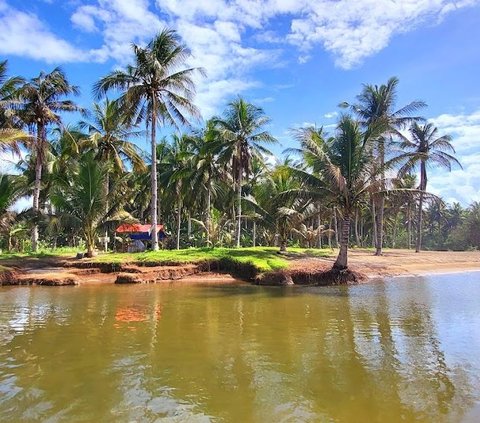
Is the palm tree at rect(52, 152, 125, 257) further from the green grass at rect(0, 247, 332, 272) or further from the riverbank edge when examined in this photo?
the riverbank edge

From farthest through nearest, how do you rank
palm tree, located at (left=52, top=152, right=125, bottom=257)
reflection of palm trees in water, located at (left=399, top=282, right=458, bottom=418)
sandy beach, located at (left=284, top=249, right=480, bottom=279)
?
palm tree, located at (left=52, top=152, right=125, bottom=257) → sandy beach, located at (left=284, top=249, right=480, bottom=279) → reflection of palm trees in water, located at (left=399, top=282, right=458, bottom=418)

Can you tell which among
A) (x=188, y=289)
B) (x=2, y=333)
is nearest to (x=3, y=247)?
(x=188, y=289)

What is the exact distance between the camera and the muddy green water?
5.77m

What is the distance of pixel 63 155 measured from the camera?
32250 millimetres

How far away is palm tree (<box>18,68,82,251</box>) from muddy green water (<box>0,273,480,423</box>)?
14.6m

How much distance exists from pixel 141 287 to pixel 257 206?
421 inches

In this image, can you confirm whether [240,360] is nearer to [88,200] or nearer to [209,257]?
[209,257]

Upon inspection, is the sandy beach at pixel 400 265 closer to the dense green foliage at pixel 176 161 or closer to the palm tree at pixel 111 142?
the dense green foliage at pixel 176 161

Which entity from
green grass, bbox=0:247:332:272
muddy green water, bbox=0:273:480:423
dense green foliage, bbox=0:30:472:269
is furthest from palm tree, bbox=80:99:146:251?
muddy green water, bbox=0:273:480:423

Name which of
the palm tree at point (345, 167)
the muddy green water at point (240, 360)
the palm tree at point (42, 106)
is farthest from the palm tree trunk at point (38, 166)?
the palm tree at point (345, 167)

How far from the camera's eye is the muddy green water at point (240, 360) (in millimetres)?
5773

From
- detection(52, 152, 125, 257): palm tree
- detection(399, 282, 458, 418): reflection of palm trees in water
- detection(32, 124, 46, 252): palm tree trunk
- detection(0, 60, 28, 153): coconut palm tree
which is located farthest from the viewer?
detection(32, 124, 46, 252): palm tree trunk

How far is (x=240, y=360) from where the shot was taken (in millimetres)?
7949

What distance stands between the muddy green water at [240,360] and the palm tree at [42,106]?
1457 centimetres
